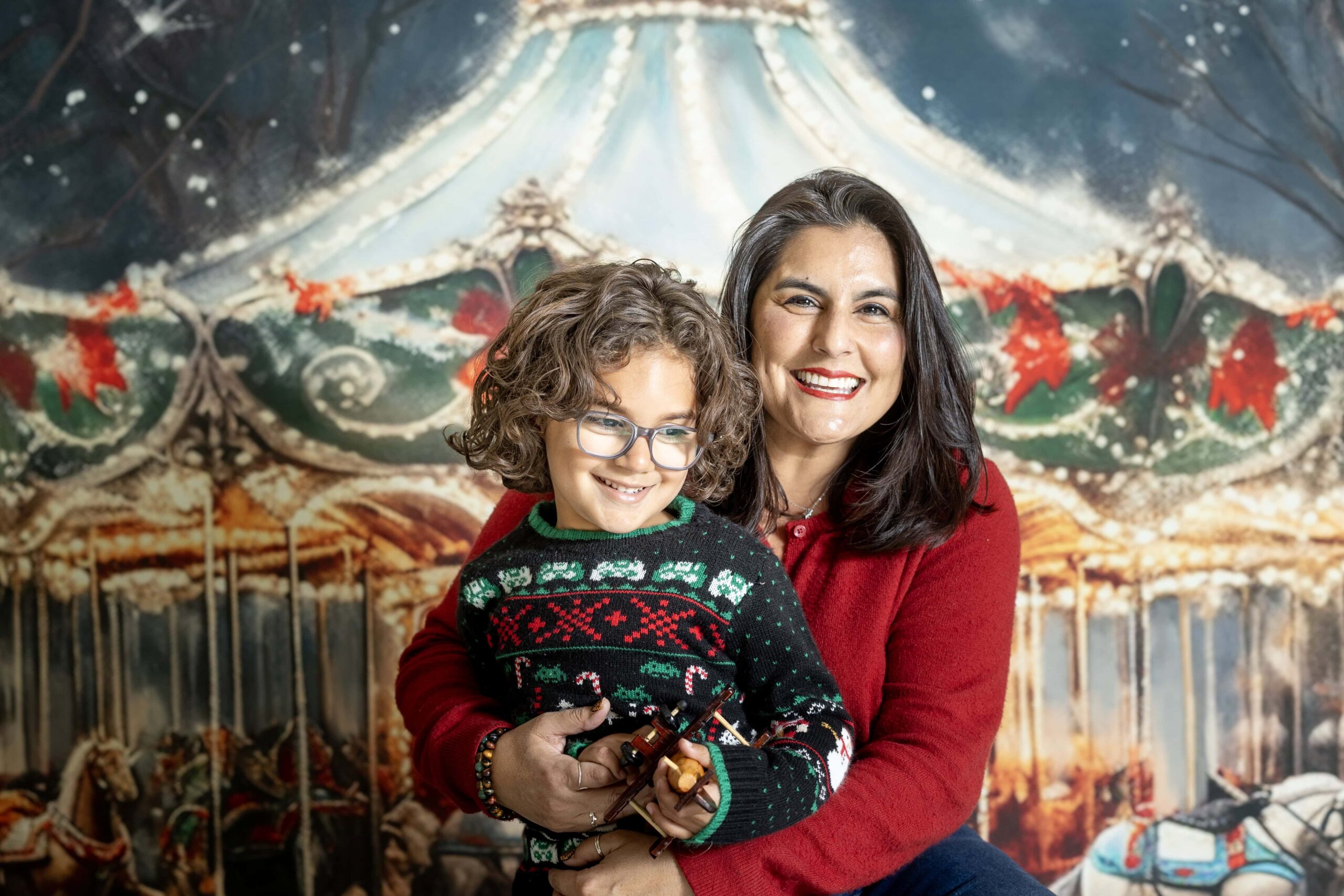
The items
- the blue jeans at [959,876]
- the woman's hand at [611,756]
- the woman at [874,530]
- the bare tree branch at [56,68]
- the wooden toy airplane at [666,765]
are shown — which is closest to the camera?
the wooden toy airplane at [666,765]

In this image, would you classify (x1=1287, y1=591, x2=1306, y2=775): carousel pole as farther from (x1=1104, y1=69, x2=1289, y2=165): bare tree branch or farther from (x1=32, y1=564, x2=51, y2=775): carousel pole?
(x1=32, y1=564, x2=51, y2=775): carousel pole

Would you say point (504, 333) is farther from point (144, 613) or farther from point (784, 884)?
point (144, 613)

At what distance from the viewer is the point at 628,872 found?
154 centimetres

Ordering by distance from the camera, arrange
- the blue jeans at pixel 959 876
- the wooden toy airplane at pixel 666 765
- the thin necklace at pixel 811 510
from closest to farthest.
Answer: the wooden toy airplane at pixel 666 765, the blue jeans at pixel 959 876, the thin necklace at pixel 811 510

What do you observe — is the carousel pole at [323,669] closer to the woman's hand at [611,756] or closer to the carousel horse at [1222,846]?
the woman's hand at [611,756]

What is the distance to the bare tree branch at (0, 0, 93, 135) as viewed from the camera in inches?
115

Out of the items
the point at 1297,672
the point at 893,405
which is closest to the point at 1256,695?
the point at 1297,672

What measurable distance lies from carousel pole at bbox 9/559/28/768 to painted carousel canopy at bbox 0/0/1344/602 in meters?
0.13

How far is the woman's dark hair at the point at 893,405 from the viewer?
1933mm

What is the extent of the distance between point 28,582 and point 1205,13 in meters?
3.29

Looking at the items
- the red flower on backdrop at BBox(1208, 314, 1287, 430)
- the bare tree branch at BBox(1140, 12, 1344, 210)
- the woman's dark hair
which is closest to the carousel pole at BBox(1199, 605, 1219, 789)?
the red flower on backdrop at BBox(1208, 314, 1287, 430)

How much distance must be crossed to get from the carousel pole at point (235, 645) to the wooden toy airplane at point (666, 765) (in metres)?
1.82

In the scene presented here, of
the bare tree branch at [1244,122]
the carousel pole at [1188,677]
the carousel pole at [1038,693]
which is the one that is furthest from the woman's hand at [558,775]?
the bare tree branch at [1244,122]

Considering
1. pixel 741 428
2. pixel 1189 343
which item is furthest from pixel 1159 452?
pixel 741 428
